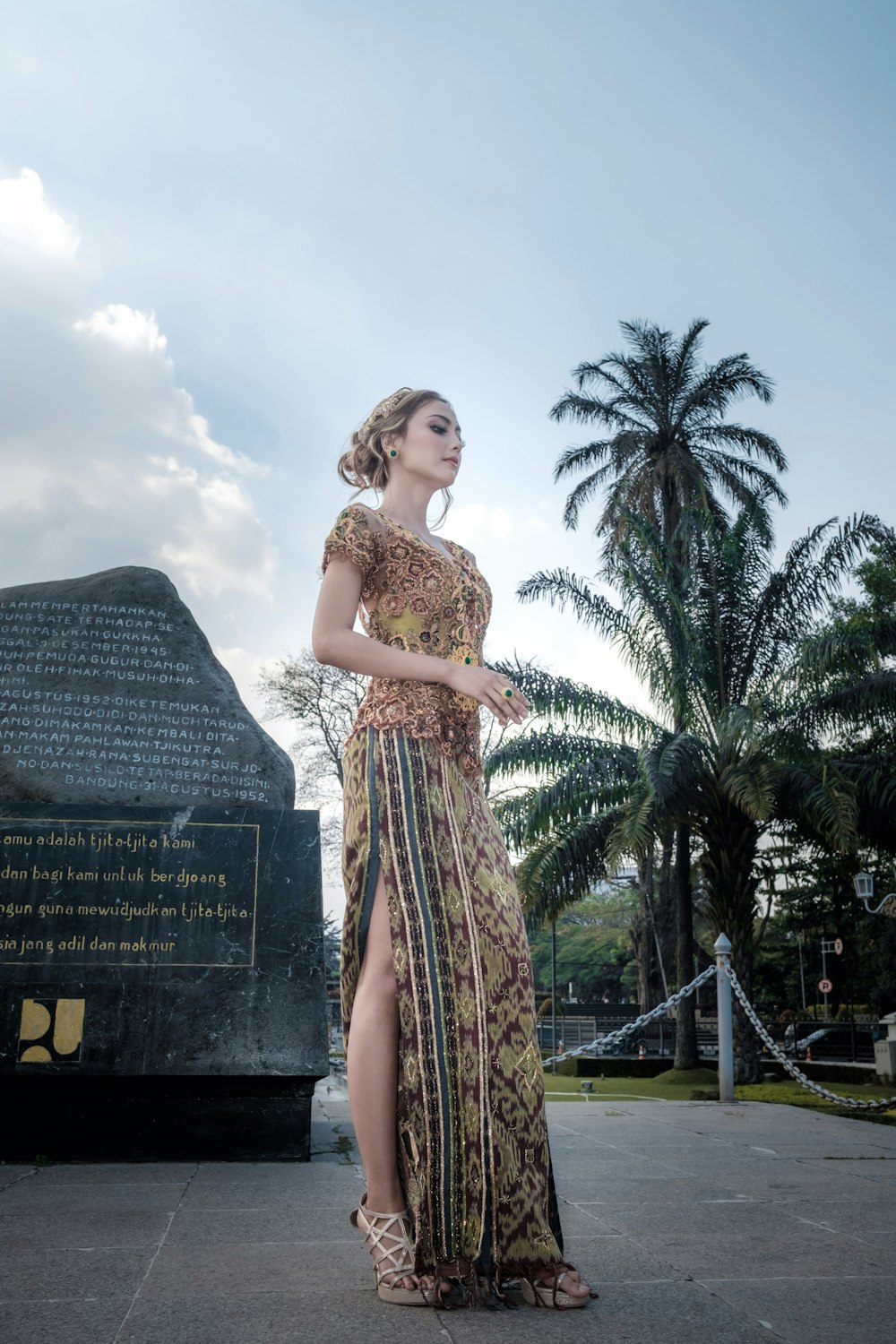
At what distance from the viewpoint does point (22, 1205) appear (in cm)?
318

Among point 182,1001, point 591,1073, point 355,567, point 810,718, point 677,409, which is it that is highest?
point 677,409

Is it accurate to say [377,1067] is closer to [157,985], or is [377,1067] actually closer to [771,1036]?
[157,985]

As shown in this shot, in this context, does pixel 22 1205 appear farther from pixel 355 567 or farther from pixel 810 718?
pixel 810 718

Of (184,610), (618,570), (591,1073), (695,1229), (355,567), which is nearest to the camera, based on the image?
(355,567)

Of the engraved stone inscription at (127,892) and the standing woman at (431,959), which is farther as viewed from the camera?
the engraved stone inscription at (127,892)

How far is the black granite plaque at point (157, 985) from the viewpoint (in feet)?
14.0

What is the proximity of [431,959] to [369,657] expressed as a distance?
639 millimetres

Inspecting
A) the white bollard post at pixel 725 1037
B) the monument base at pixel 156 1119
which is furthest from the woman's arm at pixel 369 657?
the white bollard post at pixel 725 1037

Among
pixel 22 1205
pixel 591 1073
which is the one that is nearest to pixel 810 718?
pixel 591 1073

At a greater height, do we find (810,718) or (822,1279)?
(810,718)

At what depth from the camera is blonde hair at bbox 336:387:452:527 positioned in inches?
111

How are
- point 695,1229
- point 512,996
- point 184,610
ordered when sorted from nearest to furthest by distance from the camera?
point 512,996
point 695,1229
point 184,610

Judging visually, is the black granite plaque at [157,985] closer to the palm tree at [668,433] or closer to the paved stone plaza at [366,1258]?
the paved stone plaza at [366,1258]

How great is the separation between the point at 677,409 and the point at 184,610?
18470 mm
